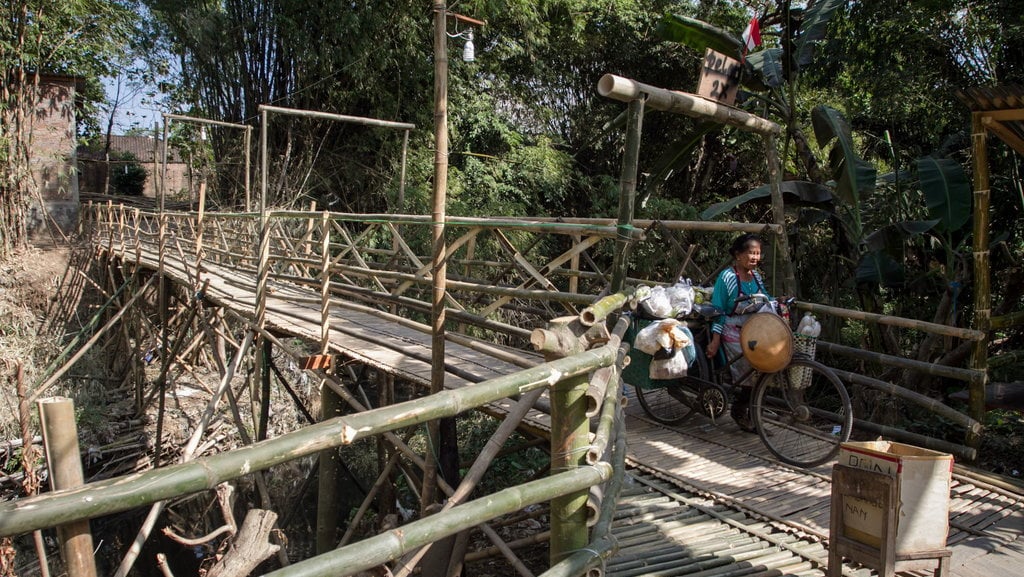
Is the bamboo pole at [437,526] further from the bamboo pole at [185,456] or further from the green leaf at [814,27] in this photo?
the green leaf at [814,27]

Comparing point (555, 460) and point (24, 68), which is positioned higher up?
point (24, 68)

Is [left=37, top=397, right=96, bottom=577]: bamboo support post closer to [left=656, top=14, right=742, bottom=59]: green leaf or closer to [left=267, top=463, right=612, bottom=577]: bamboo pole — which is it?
[left=267, top=463, right=612, bottom=577]: bamboo pole

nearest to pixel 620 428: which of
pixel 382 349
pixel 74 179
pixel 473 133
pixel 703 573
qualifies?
pixel 703 573

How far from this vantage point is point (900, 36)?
261 inches

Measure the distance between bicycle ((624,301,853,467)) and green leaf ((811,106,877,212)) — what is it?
180 centimetres

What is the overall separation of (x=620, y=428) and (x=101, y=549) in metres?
6.92

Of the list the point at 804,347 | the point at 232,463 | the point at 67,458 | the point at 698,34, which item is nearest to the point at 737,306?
the point at 804,347

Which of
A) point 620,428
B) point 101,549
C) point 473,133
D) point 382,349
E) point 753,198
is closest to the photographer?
point 620,428

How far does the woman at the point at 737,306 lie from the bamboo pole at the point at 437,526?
257 centimetres

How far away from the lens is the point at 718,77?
3797 mm

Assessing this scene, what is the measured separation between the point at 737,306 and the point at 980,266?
144cm

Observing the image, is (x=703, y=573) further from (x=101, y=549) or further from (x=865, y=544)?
(x=101, y=549)

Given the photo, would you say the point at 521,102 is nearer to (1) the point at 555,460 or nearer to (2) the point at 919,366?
(2) the point at 919,366

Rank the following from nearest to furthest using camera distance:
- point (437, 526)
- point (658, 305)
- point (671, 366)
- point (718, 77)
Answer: point (437, 526), point (718, 77), point (671, 366), point (658, 305)
